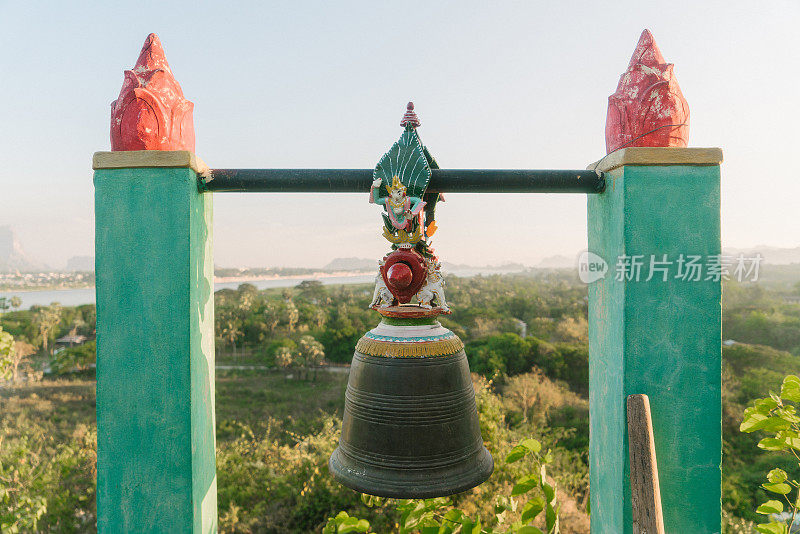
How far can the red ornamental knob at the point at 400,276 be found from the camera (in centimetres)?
169

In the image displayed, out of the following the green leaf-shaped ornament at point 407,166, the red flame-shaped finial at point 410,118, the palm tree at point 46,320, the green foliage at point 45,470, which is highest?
the red flame-shaped finial at point 410,118

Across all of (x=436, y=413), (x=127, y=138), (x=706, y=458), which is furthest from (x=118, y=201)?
(x=706, y=458)

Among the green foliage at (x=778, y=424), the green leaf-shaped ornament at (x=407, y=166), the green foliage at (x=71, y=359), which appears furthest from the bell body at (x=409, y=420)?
the green foliage at (x=71, y=359)

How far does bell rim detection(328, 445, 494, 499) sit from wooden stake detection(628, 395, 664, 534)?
0.60 m

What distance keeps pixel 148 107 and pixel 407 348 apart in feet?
5.04

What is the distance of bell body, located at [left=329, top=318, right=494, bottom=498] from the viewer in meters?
1.67

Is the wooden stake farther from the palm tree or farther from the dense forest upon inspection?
the palm tree

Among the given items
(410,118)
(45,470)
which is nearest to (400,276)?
(410,118)

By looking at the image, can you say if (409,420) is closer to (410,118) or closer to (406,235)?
(406,235)

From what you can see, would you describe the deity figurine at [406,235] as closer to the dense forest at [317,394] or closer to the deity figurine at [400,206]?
the deity figurine at [400,206]

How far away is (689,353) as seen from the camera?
2000mm

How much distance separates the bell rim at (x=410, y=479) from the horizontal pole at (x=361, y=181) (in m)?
1.18

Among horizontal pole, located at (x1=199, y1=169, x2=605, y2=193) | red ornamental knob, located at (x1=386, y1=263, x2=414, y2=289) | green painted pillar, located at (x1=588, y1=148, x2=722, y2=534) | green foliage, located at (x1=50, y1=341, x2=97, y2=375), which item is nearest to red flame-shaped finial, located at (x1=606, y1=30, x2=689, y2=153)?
green painted pillar, located at (x1=588, y1=148, x2=722, y2=534)

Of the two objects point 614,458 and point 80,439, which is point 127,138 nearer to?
point 614,458
